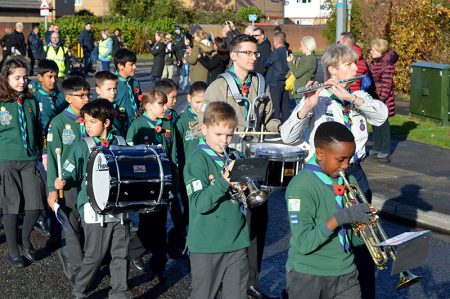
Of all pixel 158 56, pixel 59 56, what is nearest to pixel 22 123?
pixel 59 56

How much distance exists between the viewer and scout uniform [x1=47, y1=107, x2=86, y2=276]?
7117 mm

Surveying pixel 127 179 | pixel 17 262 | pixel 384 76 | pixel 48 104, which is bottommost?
pixel 17 262

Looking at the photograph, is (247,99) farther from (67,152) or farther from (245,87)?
(67,152)

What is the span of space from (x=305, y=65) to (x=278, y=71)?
1.47 m

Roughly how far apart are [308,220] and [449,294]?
8.90 ft

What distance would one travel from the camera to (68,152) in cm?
725

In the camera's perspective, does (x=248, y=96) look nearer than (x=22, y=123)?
Yes

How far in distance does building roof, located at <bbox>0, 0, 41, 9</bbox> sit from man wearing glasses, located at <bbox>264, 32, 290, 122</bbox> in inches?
1482

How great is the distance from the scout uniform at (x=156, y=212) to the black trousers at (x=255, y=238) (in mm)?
889

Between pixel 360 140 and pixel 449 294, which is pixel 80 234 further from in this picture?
pixel 449 294

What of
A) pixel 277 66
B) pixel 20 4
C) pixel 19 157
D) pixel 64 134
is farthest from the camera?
pixel 20 4

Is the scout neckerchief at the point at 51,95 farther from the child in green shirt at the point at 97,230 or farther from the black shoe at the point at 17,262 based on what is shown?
the child in green shirt at the point at 97,230

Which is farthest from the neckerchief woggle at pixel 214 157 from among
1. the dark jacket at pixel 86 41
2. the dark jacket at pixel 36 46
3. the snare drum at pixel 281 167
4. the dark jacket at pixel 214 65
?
the dark jacket at pixel 86 41

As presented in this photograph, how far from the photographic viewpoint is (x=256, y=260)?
21.6 ft
